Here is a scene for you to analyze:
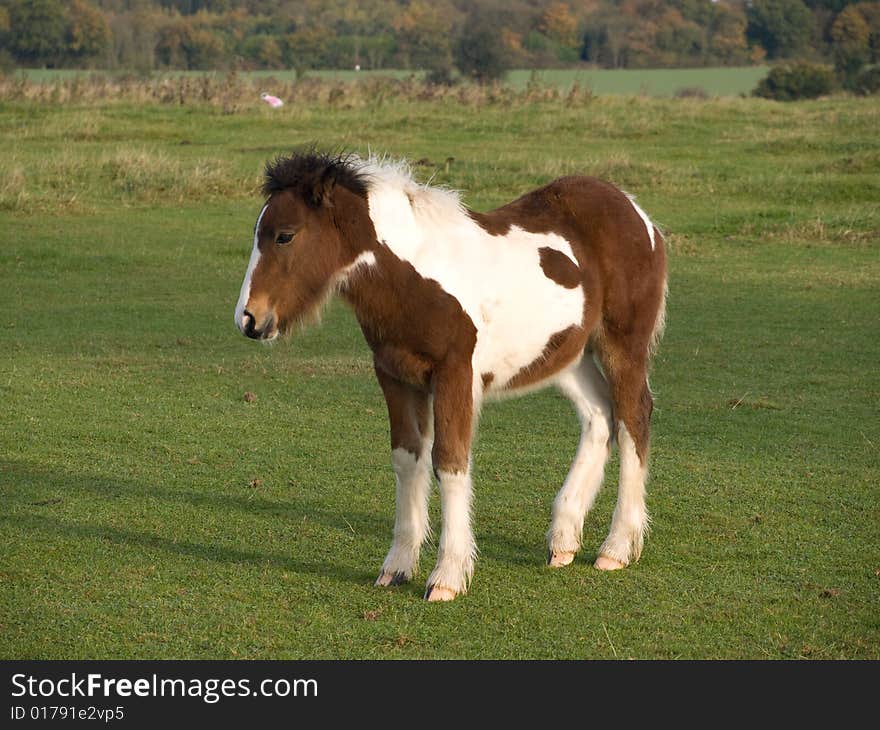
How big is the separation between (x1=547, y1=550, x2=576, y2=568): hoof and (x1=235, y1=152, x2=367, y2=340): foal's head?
1.72m

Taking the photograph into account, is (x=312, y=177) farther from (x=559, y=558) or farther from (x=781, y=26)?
(x=781, y=26)

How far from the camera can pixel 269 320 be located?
19.1ft

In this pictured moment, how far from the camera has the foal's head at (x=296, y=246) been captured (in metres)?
5.82

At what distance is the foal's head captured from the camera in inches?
229

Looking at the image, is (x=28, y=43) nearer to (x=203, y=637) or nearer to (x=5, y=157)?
(x=5, y=157)

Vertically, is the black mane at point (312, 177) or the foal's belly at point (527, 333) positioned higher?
the black mane at point (312, 177)

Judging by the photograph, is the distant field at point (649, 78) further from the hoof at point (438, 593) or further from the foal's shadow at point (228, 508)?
the hoof at point (438, 593)

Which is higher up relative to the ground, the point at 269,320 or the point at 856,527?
the point at 269,320

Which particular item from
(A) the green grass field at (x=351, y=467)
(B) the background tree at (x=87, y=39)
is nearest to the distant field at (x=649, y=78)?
(B) the background tree at (x=87, y=39)

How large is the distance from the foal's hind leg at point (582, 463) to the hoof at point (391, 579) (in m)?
0.77

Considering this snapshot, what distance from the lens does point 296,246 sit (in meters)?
5.84

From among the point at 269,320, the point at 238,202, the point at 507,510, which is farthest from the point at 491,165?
the point at 269,320

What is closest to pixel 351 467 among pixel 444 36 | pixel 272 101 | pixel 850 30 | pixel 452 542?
pixel 452 542

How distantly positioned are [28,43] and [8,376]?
61013 millimetres
